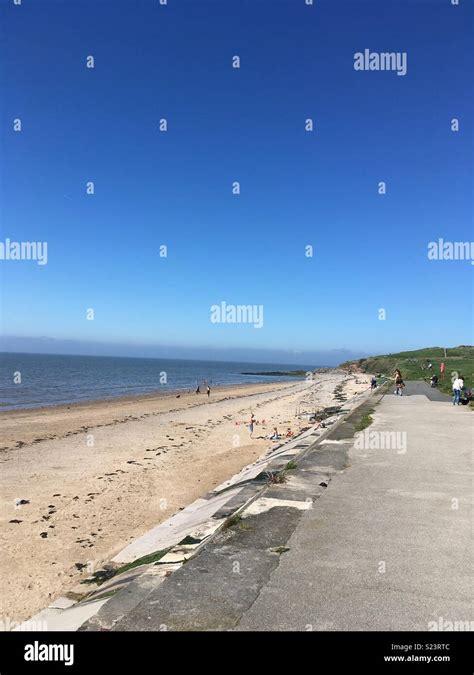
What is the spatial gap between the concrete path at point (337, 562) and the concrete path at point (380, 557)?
0.03 ft

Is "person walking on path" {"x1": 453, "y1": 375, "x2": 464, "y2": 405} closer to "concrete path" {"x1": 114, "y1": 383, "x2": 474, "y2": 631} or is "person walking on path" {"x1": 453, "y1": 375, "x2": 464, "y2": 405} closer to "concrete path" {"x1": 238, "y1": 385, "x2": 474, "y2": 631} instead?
"concrete path" {"x1": 238, "y1": 385, "x2": 474, "y2": 631}

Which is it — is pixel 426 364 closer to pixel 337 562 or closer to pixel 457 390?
pixel 457 390

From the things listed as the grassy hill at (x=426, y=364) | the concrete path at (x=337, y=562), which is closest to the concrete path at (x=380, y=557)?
the concrete path at (x=337, y=562)

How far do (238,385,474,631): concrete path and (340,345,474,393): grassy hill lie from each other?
2003 cm

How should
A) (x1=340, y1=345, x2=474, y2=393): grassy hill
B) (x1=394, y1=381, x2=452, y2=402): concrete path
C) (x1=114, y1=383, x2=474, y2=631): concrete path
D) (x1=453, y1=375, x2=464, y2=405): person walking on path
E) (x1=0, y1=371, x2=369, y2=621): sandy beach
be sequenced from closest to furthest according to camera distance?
1. (x1=114, y1=383, x2=474, y2=631): concrete path
2. (x1=0, y1=371, x2=369, y2=621): sandy beach
3. (x1=453, y1=375, x2=464, y2=405): person walking on path
4. (x1=394, y1=381, x2=452, y2=402): concrete path
5. (x1=340, y1=345, x2=474, y2=393): grassy hill

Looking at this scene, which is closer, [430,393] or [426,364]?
[430,393]

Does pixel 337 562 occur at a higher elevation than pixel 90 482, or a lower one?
higher

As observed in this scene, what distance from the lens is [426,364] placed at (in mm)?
51094

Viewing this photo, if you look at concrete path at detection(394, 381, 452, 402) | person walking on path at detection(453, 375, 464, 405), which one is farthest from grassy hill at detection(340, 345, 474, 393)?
person walking on path at detection(453, 375, 464, 405)

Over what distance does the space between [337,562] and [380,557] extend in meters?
0.45


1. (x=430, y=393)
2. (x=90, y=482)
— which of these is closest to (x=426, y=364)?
(x=430, y=393)

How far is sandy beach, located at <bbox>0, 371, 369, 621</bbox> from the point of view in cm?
754

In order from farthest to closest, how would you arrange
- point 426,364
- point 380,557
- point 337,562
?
point 426,364
point 380,557
point 337,562

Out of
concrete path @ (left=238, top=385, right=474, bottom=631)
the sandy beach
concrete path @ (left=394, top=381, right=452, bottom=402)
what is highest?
concrete path @ (left=238, top=385, right=474, bottom=631)
